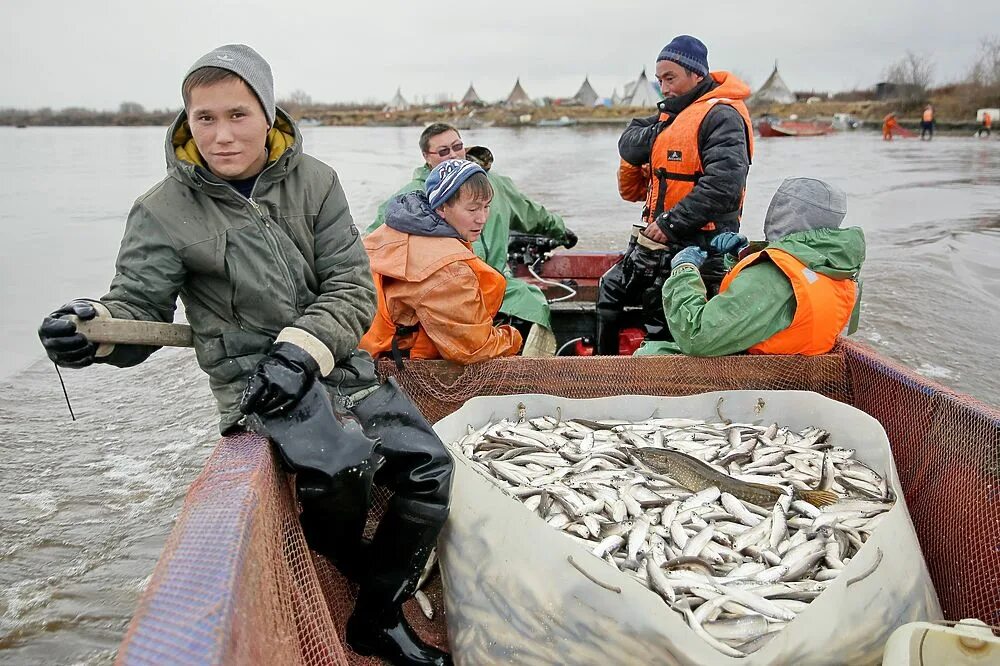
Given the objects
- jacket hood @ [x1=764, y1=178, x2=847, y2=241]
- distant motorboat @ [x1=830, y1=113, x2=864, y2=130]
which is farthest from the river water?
distant motorboat @ [x1=830, y1=113, x2=864, y2=130]

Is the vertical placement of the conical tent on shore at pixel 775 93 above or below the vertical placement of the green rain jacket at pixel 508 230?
above

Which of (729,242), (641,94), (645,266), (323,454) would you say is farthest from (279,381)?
(641,94)

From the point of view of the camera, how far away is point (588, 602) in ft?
7.75

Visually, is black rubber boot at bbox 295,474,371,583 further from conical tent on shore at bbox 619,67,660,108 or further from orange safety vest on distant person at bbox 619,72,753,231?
conical tent on shore at bbox 619,67,660,108

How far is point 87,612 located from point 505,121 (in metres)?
78.7

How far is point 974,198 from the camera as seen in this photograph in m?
19.4

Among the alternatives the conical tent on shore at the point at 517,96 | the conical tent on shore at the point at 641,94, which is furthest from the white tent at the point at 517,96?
the conical tent on shore at the point at 641,94

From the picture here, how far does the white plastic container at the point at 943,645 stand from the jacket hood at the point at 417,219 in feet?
8.95

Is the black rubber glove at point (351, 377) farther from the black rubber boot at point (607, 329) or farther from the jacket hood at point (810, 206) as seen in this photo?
the black rubber boot at point (607, 329)

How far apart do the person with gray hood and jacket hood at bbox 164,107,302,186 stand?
2351mm

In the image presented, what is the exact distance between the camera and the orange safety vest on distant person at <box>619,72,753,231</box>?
5160mm

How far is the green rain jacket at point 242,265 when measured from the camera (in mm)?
2424

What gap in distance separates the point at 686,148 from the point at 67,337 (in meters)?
4.30

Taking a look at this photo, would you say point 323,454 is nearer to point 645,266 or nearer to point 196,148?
point 196,148
